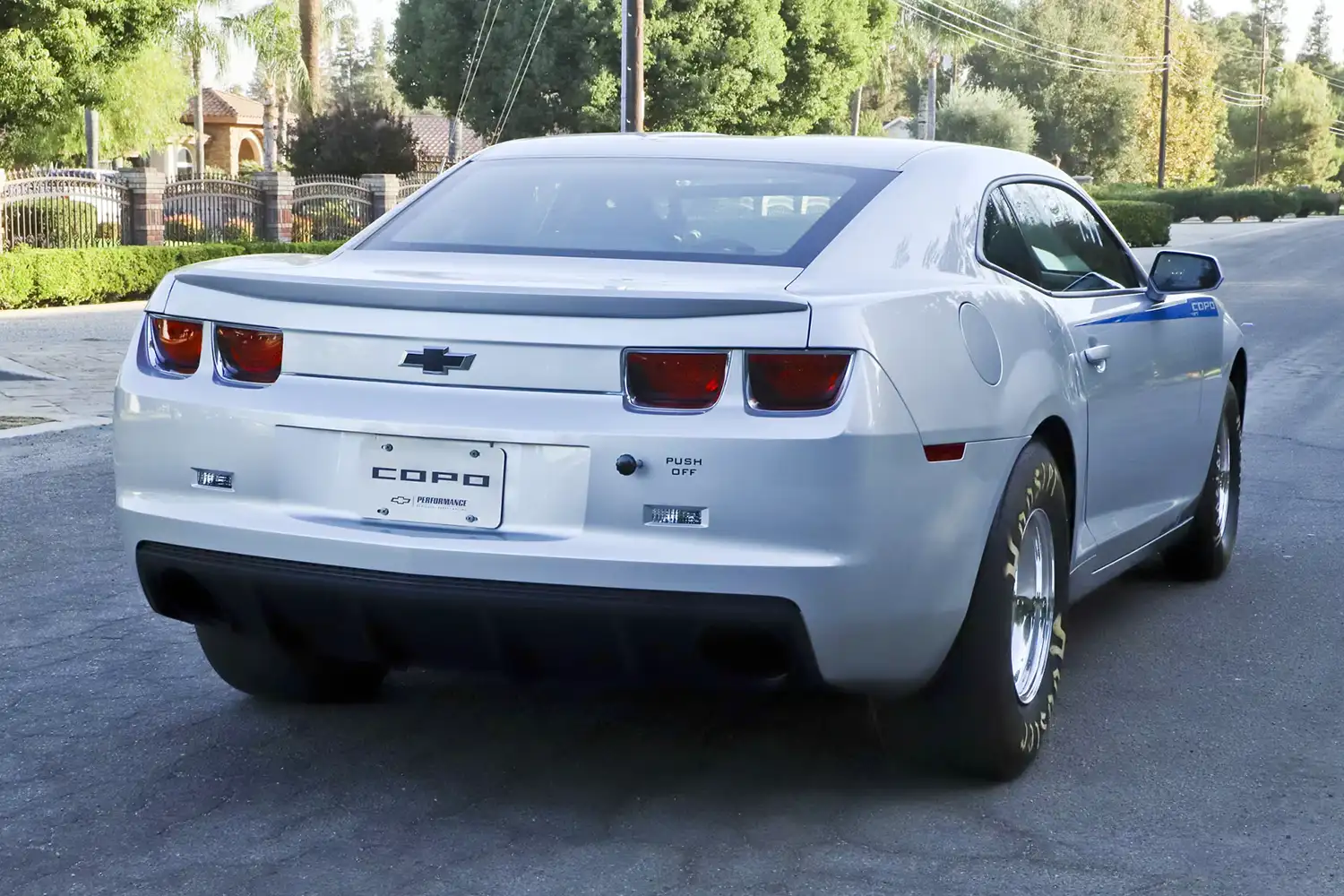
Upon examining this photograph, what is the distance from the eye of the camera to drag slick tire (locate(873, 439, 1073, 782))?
4.00 meters

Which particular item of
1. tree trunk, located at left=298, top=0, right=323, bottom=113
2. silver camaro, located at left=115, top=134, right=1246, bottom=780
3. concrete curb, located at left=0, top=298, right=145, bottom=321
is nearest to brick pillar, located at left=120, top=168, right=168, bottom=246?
concrete curb, located at left=0, top=298, right=145, bottom=321

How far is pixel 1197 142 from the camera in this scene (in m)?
93.1

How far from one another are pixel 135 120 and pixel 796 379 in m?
49.4

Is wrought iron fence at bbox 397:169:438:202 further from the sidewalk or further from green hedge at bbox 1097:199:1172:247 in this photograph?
green hedge at bbox 1097:199:1172:247

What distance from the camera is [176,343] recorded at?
411 cm

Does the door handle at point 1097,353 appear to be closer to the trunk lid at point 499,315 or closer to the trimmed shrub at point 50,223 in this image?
the trunk lid at point 499,315

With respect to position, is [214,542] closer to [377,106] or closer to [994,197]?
[994,197]

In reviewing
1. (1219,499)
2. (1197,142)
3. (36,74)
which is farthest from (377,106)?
(1197,142)

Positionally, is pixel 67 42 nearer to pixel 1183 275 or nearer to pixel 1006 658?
pixel 1183 275

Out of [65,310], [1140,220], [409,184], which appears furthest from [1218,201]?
[65,310]

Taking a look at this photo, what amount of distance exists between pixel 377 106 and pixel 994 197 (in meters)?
41.9

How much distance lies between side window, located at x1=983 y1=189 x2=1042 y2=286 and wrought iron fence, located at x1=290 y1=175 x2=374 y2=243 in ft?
103

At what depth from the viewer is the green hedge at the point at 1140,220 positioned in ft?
159

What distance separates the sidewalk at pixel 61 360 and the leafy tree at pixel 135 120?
2093cm
